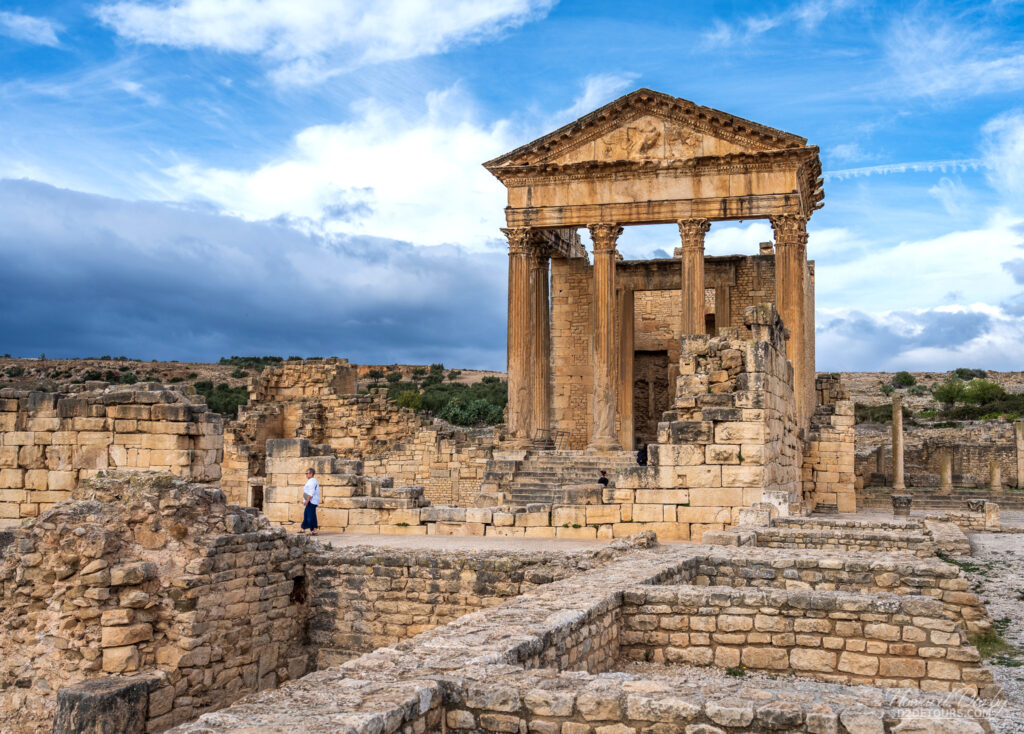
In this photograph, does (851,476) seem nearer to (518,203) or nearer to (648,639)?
(518,203)

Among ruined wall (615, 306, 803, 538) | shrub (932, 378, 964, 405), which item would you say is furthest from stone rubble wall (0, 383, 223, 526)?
shrub (932, 378, 964, 405)

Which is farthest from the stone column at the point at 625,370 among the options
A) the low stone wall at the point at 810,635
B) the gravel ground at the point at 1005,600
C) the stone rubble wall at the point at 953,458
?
the low stone wall at the point at 810,635

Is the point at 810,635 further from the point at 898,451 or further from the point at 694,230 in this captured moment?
the point at 898,451

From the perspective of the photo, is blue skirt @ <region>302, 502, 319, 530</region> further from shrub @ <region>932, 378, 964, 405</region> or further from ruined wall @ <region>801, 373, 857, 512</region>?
shrub @ <region>932, 378, 964, 405</region>

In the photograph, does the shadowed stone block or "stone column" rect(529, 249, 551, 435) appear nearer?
the shadowed stone block

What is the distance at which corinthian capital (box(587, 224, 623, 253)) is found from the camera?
2469cm

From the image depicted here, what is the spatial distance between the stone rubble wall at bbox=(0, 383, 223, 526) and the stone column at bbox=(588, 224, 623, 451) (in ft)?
44.6

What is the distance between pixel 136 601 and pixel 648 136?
757 inches

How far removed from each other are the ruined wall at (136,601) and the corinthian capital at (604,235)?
55.3 feet

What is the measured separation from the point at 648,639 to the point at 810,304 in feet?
72.1

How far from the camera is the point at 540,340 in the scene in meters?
26.0

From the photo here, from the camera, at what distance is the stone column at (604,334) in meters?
24.2

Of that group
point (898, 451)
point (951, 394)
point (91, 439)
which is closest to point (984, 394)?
point (951, 394)

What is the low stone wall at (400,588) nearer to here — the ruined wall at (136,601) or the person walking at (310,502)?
the ruined wall at (136,601)
